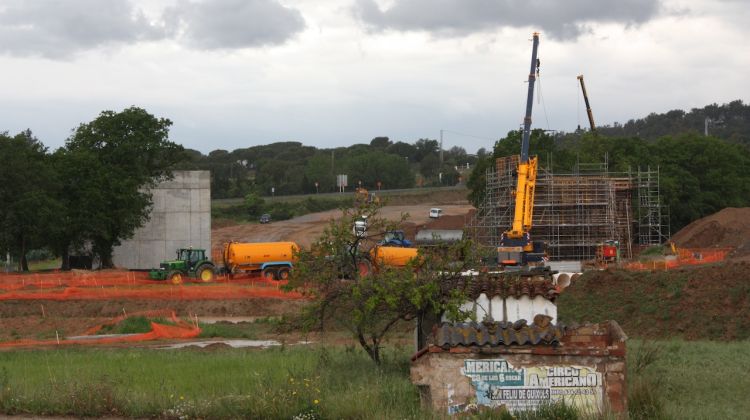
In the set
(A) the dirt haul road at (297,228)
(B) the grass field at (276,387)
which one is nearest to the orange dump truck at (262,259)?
(A) the dirt haul road at (297,228)

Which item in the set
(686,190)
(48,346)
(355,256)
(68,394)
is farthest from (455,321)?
(686,190)

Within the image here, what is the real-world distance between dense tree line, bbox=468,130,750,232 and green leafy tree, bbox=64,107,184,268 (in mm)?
29021

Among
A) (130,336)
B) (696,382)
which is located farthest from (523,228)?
(696,382)

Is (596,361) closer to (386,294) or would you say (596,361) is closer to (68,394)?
(386,294)

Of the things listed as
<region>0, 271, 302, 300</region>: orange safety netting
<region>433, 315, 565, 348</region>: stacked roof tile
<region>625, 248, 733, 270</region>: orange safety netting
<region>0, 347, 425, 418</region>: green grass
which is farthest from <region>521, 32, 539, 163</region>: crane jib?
<region>433, 315, 565, 348</region>: stacked roof tile

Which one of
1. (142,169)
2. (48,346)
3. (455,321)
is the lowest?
(48,346)

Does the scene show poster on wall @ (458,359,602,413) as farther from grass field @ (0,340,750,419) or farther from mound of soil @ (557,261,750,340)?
mound of soil @ (557,261,750,340)

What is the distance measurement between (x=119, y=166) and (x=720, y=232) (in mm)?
41101

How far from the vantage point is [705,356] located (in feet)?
72.4

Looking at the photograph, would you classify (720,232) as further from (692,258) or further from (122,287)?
(122,287)

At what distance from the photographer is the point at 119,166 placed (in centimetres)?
6144

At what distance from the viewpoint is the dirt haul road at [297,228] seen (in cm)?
8696

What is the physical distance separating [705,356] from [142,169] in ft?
154

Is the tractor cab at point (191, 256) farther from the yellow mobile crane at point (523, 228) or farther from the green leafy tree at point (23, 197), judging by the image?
the yellow mobile crane at point (523, 228)
